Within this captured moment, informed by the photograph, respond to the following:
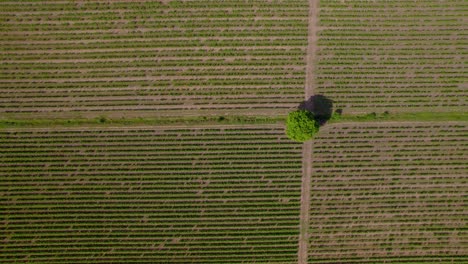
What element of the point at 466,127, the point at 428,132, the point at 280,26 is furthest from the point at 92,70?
the point at 466,127

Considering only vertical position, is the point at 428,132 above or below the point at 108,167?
above

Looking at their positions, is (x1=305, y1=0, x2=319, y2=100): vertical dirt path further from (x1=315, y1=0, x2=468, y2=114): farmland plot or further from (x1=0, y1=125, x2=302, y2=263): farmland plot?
(x1=0, y1=125, x2=302, y2=263): farmland plot

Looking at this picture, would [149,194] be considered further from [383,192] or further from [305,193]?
[383,192]

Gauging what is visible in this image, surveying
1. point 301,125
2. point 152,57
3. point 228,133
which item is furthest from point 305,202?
point 152,57

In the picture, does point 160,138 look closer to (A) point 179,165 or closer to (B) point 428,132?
(A) point 179,165

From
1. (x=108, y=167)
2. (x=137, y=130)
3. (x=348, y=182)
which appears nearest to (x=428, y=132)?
(x=348, y=182)

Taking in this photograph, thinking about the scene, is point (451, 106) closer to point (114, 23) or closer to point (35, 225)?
point (114, 23)

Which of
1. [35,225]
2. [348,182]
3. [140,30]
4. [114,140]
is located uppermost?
[140,30]
